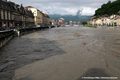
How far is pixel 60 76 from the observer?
16.7 m

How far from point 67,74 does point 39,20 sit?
577ft

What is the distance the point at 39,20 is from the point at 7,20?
103m

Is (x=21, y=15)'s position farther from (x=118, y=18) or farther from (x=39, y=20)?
(x=118, y=18)

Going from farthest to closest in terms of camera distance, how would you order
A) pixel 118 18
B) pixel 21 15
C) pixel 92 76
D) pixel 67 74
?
pixel 118 18, pixel 21 15, pixel 67 74, pixel 92 76

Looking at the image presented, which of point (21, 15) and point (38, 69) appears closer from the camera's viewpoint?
point (38, 69)

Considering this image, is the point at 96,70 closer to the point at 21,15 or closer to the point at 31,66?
the point at 31,66

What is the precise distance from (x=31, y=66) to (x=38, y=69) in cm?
144

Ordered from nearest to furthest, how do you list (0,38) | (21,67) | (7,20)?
(21,67) < (0,38) < (7,20)

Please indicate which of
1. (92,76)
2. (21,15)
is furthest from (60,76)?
(21,15)

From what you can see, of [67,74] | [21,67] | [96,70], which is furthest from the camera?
[21,67]

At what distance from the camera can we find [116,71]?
17688mm

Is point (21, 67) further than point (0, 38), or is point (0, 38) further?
point (0, 38)

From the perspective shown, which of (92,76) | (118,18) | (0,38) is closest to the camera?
(92,76)

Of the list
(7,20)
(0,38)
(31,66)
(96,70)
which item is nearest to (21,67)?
(31,66)
